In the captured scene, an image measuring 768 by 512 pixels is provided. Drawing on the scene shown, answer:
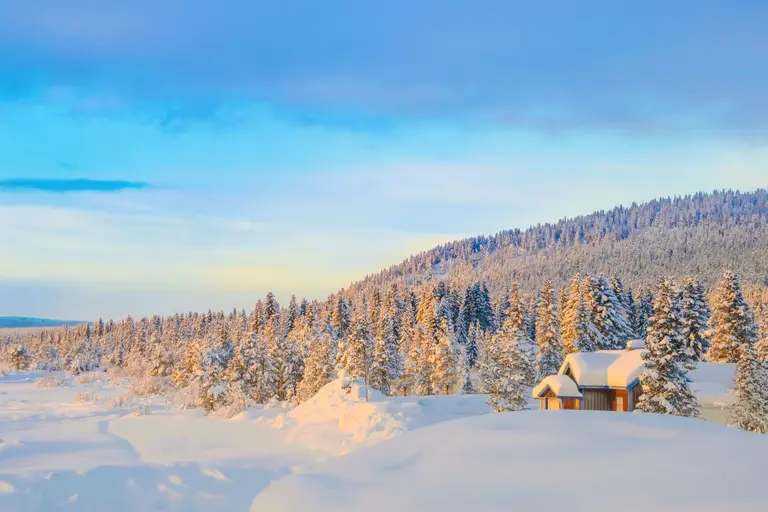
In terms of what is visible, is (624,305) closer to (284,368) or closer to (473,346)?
(473,346)

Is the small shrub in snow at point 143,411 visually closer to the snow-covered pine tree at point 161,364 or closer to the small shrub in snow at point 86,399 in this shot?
the small shrub in snow at point 86,399

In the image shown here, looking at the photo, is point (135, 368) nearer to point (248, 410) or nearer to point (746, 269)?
point (248, 410)

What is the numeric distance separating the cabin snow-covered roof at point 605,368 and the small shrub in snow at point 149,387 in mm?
51041

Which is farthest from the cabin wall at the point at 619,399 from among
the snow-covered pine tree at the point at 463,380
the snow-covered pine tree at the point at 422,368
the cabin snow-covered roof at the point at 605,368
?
the snow-covered pine tree at the point at 422,368

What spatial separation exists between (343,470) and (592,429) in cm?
424

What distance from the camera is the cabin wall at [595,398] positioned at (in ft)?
115

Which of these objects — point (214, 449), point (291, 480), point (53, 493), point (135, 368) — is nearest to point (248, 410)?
point (214, 449)

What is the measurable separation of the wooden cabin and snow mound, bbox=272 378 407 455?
10.8 m

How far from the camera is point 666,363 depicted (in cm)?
2927

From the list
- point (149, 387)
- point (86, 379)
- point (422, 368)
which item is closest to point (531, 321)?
point (422, 368)

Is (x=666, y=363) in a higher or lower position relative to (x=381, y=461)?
lower

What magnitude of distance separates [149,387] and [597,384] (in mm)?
55630

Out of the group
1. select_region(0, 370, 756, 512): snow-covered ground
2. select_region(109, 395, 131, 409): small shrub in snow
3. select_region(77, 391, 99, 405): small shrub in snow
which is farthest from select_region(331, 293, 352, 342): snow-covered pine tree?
select_region(0, 370, 756, 512): snow-covered ground

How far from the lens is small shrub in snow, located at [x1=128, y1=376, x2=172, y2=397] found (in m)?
68.4
